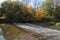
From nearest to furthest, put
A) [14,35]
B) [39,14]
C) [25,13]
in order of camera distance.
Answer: [14,35]
[25,13]
[39,14]

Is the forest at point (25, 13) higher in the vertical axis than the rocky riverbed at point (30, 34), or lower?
lower

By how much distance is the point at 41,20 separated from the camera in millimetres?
34000

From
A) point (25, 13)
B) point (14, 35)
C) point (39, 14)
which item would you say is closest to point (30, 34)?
point (14, 35)

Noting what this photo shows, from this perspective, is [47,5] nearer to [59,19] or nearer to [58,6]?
[58,6]

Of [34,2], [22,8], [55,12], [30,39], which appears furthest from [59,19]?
[30,39]

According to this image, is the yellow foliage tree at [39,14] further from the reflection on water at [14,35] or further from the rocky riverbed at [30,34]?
the reflection on water at [14,35]

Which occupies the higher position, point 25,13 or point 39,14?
point 25,13

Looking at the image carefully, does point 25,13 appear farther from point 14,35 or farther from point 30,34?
point 14,35

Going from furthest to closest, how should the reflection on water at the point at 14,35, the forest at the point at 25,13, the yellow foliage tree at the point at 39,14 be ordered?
the yellow foliage tree at the point at 39,14 < the forest at the point at 25,13 < the reflection on water at the point at 14,35

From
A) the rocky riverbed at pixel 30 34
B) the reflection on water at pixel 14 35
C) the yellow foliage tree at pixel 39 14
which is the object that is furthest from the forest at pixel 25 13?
the reflection on water at pixel 14 35

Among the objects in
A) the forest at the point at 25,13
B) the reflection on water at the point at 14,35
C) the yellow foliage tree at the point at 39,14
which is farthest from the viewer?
the yellow foliage tree at the point at 39,14

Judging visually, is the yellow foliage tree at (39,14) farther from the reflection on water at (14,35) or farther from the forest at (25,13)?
the reflection on water at (14,35)

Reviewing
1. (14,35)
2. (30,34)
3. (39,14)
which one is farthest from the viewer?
(39,14)

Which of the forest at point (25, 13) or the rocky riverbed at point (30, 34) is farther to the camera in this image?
the forest at point (25, 13)
